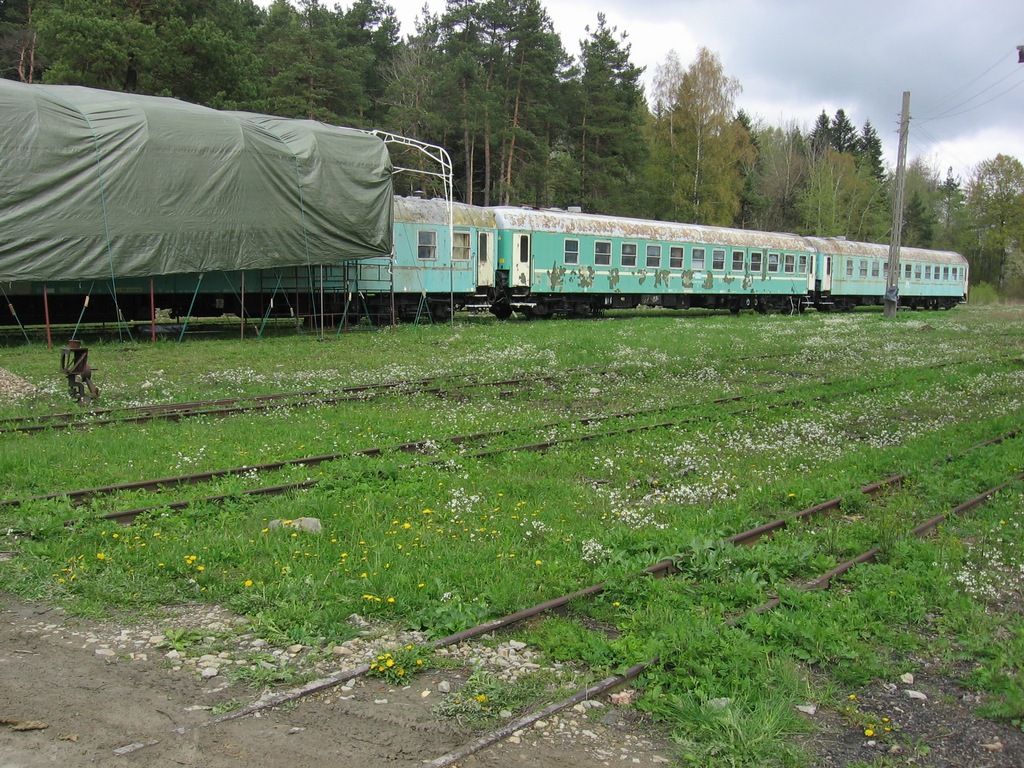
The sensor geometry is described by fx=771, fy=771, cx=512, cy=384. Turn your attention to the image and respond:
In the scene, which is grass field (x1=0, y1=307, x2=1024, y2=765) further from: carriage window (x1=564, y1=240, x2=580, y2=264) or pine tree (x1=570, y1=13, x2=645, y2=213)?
pine tree (x1=570, y1=13, x2=645, y2=213)

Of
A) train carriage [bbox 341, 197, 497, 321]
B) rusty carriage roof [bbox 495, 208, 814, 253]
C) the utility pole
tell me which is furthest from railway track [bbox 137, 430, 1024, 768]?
the utility pole

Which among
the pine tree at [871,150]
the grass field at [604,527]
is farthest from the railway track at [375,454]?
the pine tree at [871,150]

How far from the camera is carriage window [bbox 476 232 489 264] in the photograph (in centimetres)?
2442

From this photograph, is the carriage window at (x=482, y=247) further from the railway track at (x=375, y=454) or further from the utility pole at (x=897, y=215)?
the utility pole at (x=897, y=215)

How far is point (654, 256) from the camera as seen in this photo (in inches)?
1128

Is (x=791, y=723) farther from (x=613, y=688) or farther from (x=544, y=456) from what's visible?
(x=544, y=456)

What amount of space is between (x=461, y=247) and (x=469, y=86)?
18.2 meters

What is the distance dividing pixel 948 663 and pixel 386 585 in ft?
10.6

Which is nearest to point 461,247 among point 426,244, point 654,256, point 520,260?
point 426,244

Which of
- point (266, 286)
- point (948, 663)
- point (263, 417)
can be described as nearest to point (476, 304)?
point (266, 286)

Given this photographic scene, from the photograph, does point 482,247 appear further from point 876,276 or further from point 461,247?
point 876,276

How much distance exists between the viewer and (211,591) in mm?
4891

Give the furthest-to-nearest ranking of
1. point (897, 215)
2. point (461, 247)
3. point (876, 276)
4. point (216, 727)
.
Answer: point (876, 276)
point (897, 215)
point (461, 247)
point (216, 727)

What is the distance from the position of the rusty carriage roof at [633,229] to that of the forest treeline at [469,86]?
496 inches
